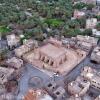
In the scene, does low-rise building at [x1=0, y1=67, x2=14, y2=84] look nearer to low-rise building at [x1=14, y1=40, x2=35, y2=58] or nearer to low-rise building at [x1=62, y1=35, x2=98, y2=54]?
low-rise building at [x1=14, y1=40, x2=35, y2=58]

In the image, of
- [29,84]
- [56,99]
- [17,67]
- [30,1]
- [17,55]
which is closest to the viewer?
[56,99]

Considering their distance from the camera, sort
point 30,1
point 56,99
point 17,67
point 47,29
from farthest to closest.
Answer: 1. point 30,1
2. point 47,29
3. point 17,67
4. point 56,99

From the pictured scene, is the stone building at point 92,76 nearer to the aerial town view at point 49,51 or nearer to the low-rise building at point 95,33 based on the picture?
the aerial town view at point 49,51

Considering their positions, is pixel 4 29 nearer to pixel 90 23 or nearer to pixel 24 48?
pixel 24 48

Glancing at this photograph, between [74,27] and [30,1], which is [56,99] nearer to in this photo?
[74,27]

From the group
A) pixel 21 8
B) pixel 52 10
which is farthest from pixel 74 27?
pixel 21 8

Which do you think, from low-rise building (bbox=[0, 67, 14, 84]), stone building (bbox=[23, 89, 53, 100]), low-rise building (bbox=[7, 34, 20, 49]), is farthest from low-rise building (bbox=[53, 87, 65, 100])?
low-rise building (bbox=[7, 34, 20, 49])

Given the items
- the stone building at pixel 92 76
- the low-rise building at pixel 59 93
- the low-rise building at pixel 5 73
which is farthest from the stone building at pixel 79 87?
the low-rise building at pixel 5 73
